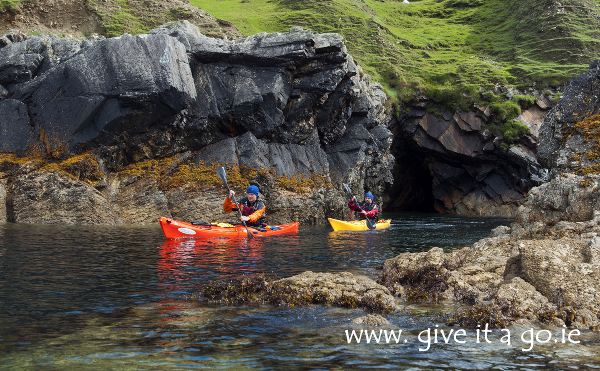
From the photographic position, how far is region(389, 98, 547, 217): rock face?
3825cm

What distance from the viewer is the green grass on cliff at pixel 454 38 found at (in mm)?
42750

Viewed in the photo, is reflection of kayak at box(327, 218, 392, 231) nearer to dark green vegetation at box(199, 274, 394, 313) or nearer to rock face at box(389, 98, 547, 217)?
dark green vegetation at box(199, 274, 394, 313)

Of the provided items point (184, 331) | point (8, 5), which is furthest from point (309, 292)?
point (8, 5)

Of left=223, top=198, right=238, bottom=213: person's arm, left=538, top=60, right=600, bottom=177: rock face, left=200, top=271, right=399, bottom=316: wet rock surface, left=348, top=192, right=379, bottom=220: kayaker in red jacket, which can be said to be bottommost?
left=200, top=271, right=399, bottom=316: wet rock surface

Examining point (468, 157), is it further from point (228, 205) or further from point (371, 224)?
point (228, 205)

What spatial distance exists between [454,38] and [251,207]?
50.9 m

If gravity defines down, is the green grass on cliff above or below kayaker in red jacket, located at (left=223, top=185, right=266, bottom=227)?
above

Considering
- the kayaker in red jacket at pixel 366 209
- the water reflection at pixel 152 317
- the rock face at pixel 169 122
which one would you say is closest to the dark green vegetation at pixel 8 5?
the rock face at pixel 169 122

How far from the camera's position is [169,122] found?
26.4 meters

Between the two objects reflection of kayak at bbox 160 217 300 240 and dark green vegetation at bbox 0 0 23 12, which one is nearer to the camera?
reflection of kayak at bbox 160 217 300 240

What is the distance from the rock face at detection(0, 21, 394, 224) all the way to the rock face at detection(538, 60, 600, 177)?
1570 cm

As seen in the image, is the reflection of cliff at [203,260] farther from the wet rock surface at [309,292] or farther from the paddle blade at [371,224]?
the paddle blade at [371,224]

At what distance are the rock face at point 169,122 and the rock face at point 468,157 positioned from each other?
11829 millimetres

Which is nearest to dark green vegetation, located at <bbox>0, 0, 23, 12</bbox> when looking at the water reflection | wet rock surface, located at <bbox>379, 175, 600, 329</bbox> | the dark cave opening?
the water reflection
